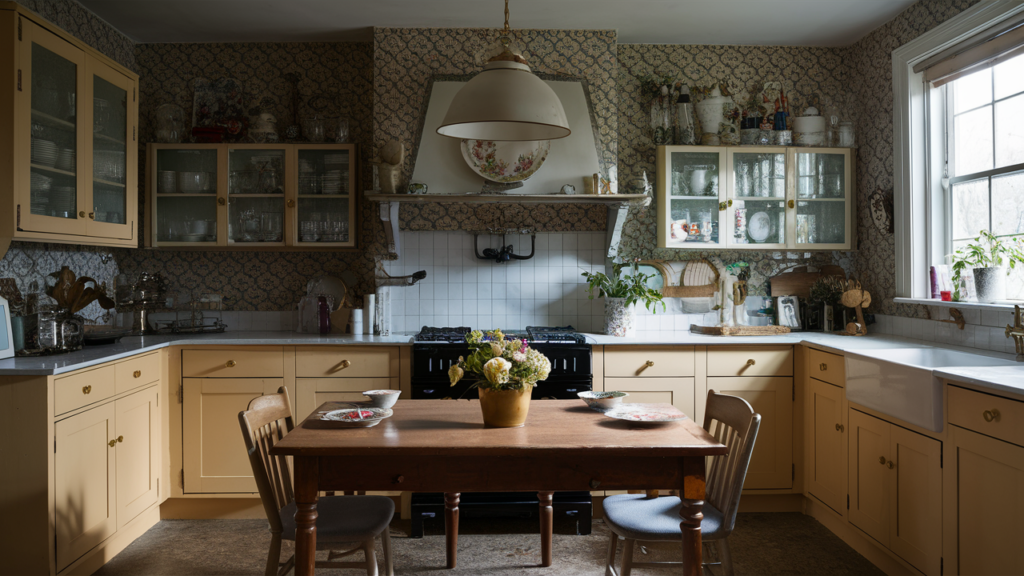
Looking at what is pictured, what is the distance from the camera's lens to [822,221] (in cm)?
387

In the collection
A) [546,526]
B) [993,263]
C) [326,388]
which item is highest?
[993,263]

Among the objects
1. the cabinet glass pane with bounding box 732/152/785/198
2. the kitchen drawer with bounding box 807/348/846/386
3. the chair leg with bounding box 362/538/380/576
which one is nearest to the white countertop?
the kitchen drawer with bounding box 807/348/846/386

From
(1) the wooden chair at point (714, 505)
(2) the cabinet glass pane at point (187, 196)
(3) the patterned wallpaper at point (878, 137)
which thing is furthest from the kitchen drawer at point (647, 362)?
(2) the cabinet glass pane at point (187, 196)

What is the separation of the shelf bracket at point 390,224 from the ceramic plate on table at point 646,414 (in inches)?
75.3

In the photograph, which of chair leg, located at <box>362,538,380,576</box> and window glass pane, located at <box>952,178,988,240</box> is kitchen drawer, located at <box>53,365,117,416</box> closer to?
chair leg, located at <box>362,538,380,576</box>

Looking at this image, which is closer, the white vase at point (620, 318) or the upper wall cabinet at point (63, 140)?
the upper wall cabinet at point (63, 140)

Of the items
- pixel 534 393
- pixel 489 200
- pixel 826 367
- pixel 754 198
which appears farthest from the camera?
pixel 754 198

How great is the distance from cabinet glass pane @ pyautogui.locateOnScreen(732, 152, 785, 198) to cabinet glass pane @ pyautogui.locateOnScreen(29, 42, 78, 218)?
11.2 feet

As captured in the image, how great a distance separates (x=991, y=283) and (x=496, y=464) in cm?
244

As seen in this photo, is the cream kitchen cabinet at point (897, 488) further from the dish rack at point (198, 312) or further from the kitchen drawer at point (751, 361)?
the dish rack at point (198, 312)

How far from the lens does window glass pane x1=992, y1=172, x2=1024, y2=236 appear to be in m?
2.88

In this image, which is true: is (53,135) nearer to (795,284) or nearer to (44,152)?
(44,152)

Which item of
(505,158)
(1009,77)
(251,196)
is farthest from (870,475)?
(251,196)

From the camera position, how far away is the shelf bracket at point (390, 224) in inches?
142
